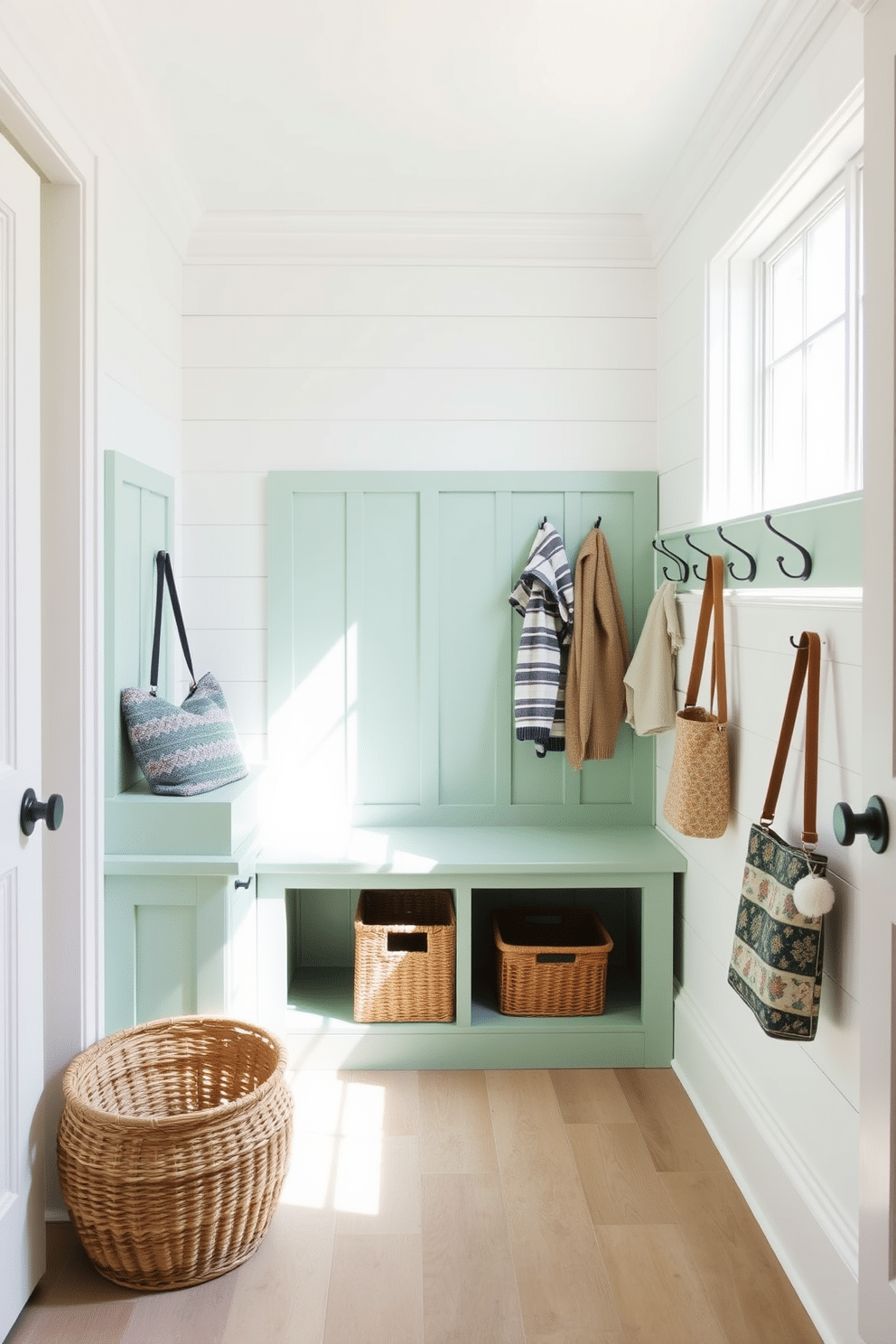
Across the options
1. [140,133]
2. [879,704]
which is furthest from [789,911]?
[140,133]

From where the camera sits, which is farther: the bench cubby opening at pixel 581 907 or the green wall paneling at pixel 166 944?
the bench cubby opening at pixel 581 907

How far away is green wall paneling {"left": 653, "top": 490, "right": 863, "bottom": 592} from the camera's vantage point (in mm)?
1722

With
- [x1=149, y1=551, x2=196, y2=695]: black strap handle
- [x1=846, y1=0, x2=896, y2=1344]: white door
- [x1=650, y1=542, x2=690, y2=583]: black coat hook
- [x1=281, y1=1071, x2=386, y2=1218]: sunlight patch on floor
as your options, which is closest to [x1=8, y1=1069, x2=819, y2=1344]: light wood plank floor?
[x1=281, y1=1071, x2=386, y2=1218]: sunlight patch on floor

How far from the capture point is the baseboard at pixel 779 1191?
1732 mm

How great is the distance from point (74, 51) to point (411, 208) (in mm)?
1228

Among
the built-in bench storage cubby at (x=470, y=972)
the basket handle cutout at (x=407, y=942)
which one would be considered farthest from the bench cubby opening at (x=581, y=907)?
the built-in bench storage cubby at (x=470, y=972)

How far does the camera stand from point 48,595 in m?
2.08

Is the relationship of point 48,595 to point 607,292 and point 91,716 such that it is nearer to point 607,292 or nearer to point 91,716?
point 91,716

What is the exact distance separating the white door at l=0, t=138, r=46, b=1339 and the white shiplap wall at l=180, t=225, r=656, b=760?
129 cm

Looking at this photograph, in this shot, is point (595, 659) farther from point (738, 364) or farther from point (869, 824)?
point (869, 824)

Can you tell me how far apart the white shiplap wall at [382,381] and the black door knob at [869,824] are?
201 cm

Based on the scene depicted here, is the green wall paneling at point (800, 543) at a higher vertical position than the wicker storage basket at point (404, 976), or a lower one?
higher

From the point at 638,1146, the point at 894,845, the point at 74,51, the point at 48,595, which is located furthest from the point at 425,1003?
the point at 74,51

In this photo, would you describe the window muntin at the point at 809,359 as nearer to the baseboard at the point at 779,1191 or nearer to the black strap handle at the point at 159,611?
the baseboard at the point at 779,1191
